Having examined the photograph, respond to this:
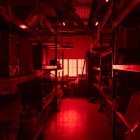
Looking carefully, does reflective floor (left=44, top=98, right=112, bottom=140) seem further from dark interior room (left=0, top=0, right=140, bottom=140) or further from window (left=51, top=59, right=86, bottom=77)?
window (left=51, top=59, right=86, bottom=77)

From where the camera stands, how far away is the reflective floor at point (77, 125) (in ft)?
10.6

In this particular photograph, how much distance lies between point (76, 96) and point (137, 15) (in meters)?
5.23

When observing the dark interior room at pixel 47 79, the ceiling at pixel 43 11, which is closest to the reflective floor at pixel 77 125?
the dark interior room at pixel 47 79

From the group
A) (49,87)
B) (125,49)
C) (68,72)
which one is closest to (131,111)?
(125,49)

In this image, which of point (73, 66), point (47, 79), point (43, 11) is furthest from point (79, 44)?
point (43, 11)

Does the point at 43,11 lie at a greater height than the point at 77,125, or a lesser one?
greater

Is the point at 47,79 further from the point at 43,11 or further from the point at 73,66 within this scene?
the point at 73,66

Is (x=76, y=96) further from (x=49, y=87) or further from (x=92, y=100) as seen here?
(x=49, y=87)

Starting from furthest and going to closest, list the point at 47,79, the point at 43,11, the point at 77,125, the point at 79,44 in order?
the point at 79,44 < the point at 47,79 < the point at 77,125 < the point at 43,11

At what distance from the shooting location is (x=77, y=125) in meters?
3.78

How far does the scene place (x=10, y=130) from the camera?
168 centimetres

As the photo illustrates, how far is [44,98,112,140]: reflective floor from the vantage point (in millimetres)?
3225

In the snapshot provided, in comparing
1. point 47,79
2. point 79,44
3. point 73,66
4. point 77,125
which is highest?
point 79,44

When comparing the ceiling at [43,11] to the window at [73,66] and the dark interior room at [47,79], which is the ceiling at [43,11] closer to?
the dark interior room at [47,79]
